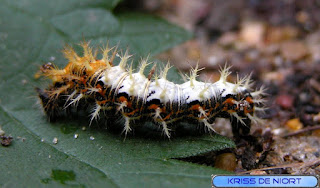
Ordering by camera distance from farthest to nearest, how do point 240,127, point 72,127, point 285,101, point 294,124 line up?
point 285,101 → point 294,124 → point 240,127 → point 72,127

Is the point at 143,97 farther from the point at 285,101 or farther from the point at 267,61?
the point at 267,61

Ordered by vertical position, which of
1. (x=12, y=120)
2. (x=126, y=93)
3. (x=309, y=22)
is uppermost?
(x=309, y=22)

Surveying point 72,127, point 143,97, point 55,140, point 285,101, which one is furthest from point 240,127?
point 55,140

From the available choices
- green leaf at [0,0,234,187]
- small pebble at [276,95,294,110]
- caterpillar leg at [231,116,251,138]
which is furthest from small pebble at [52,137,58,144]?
small pebble at [276,95,294,110]

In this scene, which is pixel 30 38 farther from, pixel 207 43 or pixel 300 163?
pixel 300 163

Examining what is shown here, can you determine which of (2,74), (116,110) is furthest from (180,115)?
(2,74)

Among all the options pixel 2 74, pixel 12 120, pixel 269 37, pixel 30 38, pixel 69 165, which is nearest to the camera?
pixel 69 165
